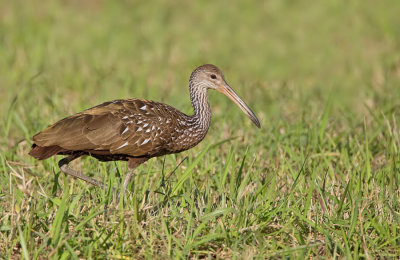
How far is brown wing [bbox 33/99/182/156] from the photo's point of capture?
237 inches

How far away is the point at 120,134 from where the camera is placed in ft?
20.1

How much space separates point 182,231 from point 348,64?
8308mm

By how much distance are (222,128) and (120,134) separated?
2283 millimetres

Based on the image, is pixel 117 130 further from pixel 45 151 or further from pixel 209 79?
pixel 209 79

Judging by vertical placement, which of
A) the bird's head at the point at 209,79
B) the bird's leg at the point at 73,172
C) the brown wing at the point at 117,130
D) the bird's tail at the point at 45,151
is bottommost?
the bird's leg at the point at 73,172

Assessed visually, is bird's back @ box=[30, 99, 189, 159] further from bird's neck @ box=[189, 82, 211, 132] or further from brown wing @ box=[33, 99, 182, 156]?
bird's neck @ box=[189, 82, 211, 132]

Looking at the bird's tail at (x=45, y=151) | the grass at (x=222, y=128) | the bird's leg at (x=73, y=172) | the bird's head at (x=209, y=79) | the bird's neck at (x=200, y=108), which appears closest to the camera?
the grass at (x=222, y=128)

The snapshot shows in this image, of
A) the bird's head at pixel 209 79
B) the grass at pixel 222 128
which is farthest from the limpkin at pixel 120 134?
the bird's head at pixel 209 79

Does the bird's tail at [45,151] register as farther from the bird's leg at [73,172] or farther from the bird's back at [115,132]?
the bird's leg at [73,172]

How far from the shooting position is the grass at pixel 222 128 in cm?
509

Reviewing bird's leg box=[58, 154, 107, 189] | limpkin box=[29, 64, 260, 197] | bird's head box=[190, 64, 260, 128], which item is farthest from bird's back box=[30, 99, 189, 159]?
bird's head box=[190, 64, 260, 128]

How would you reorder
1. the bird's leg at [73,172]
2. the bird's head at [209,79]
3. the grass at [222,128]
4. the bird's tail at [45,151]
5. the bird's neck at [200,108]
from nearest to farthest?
the grass at [222,128]
the bird's tail at [45,151]
the bird's leg at [73,172]
the bird's neck at [200,108]
the bird's head at [209,79]

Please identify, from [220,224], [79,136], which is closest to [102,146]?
[79,136]

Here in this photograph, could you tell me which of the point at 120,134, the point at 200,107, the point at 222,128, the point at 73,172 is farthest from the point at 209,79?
the point at 73,172
